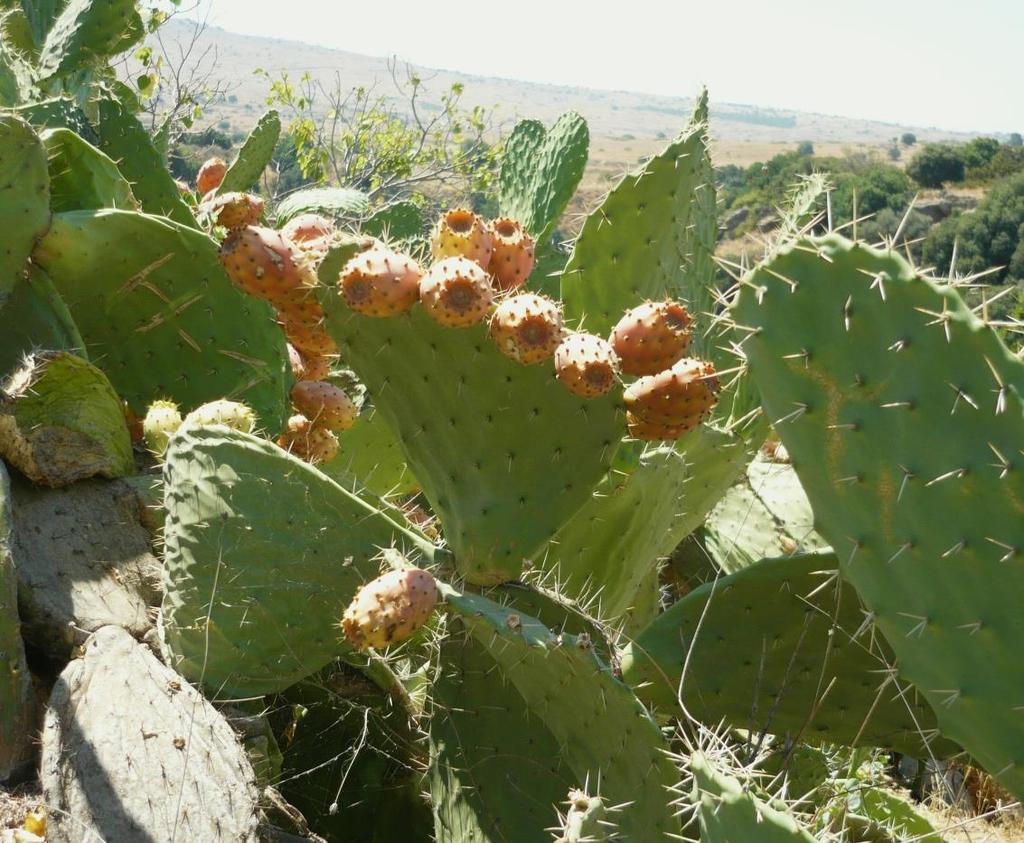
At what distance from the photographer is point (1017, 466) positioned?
126 centimetres

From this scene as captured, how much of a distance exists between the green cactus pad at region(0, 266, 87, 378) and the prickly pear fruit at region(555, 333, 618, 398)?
1171 mm

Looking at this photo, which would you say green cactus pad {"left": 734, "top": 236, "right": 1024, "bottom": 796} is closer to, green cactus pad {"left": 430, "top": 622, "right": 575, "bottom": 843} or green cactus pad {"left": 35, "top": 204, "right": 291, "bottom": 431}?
green cactus pad {"left": 430, "top": 622, "right": 575, "bottom": 843}

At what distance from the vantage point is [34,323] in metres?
2.32

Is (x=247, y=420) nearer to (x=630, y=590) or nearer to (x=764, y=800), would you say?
(x=630, y=590)

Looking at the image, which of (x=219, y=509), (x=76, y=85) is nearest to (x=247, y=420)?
(x=219, y=509)

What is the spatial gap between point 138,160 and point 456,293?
1.56m

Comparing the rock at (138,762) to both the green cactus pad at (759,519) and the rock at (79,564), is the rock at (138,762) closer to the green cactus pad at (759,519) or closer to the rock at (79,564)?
the rock at (79,564)

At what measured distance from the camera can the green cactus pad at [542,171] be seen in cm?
299

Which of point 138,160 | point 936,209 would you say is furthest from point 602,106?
point 138,160

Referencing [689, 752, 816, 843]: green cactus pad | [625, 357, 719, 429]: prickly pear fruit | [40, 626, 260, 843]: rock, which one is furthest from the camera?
[625, 357, 719, 429]: prickly pear fruit

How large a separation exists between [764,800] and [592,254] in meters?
1.34

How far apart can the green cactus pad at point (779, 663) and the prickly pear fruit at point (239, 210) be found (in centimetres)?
135

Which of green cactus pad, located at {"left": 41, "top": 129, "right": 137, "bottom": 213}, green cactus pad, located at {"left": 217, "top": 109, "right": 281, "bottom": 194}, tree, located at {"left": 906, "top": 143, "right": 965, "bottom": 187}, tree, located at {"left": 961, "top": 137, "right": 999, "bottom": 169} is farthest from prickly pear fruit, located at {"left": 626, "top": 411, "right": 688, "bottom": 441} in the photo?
tree, located at {"left": 961, "top": 137, "right": 999, "bottom": 169}

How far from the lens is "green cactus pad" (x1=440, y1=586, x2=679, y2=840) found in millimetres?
1597
